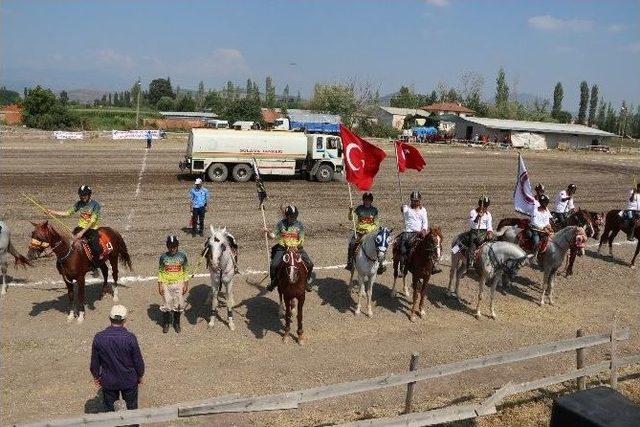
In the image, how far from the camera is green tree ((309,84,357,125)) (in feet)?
255

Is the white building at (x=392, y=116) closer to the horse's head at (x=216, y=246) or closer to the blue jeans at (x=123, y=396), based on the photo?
the horse's head at (x=216, y=246)

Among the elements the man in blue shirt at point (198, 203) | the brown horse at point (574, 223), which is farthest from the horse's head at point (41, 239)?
the brown horse at point (574, 223)

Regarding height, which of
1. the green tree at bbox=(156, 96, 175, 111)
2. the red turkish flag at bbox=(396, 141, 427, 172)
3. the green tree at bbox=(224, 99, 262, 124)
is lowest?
the red turkish flag at bbox=(396, 141, 427, 172)

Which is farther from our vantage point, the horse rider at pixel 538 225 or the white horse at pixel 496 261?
the horse rider at pixel 538 225

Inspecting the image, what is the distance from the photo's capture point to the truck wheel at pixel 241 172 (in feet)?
90.8

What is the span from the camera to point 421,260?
1133 centimetres

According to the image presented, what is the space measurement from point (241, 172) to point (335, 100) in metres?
53.5

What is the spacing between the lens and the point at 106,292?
39.6ft

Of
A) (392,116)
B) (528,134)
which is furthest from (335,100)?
(528,134)

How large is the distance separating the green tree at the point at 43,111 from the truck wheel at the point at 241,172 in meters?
34.2

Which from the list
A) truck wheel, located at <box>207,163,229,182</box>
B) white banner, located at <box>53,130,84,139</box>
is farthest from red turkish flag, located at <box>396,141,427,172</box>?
white banner, located at <box>53,130,84,139</box>

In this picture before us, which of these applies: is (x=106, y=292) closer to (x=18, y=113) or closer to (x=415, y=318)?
(x=415, y=318)

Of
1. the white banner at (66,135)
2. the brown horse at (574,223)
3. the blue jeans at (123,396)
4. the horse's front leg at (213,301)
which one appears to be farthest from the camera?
the white banner at (66,135)

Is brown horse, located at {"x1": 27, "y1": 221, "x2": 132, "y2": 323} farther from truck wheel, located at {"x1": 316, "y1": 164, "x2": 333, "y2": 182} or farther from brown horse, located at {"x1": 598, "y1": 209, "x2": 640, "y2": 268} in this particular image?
truck wheel, located at {"x1": 316, "y1": 164, "x2": 333, "y2": 182}
